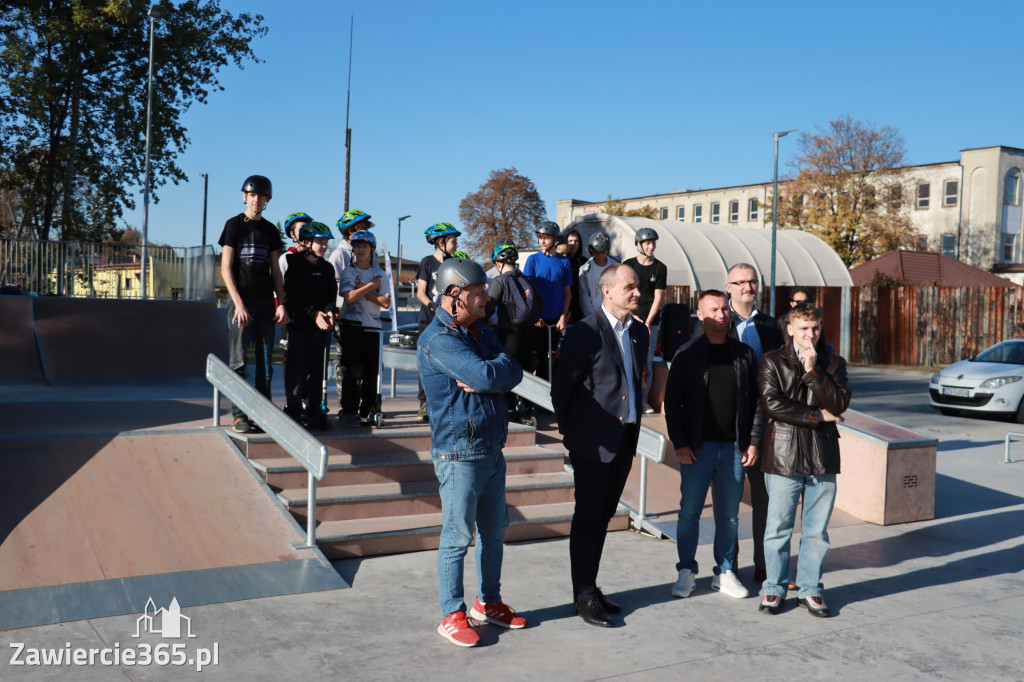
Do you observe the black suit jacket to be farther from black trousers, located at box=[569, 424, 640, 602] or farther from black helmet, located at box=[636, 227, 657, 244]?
black helmet, located at box=[636, 227, 657, 244]

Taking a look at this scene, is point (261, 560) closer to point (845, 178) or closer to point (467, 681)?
point (467, 681)

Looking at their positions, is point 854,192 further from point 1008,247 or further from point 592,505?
point 592,505

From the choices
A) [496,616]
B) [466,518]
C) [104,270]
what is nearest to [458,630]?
[496,616]

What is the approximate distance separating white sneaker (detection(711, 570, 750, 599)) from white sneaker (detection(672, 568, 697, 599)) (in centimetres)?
20

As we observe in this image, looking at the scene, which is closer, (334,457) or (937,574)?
(937,574)

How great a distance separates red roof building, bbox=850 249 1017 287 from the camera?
35375 mm

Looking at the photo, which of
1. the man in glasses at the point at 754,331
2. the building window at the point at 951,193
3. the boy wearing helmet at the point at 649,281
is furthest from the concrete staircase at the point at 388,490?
the building window at the point at 951,193

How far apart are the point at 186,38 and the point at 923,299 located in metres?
27.2

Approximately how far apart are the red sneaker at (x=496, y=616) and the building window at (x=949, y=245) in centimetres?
5961

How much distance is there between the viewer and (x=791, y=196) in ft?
153

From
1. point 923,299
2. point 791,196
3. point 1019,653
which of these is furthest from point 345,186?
point 791,196

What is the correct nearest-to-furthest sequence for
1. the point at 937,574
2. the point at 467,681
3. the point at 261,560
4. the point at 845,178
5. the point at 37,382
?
the point at 467,681
the point at 261,560
the point at 937,574
the point at 37,382
the point at 845,178

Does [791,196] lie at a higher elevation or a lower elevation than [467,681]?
higher

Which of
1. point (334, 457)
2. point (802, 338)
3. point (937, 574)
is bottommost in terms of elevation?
point (937, 574)
